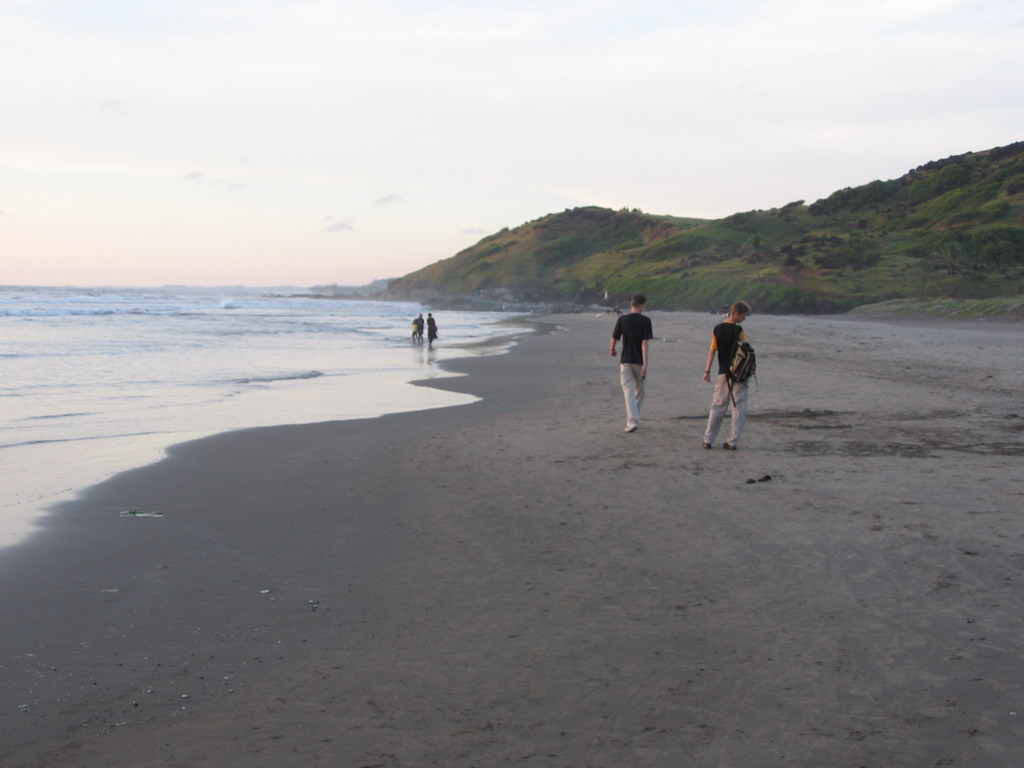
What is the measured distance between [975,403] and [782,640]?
10003 millimetres

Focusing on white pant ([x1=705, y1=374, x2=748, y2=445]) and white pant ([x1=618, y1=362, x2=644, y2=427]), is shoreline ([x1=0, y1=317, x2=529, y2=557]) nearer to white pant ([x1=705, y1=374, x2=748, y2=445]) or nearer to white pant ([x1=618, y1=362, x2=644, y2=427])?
white pant ([x1=618, y1=362, x2=644, y2=427])

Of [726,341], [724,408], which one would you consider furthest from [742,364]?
[724,408]

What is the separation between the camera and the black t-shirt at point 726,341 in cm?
957

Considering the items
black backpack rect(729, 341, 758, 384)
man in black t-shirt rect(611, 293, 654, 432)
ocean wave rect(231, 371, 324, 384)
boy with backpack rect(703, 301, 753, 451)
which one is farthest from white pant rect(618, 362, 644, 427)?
ocean wave rect(231, 371, 324, 384)

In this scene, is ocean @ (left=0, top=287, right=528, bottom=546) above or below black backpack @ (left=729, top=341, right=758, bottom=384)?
below

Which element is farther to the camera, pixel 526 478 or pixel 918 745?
pixel 526 478

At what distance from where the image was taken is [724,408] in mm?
9555

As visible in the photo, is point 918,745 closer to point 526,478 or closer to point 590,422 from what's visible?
point 526,478

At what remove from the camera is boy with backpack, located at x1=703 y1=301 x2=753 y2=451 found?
942 cm

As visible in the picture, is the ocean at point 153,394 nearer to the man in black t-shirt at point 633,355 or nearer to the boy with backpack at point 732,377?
the man in black t-shirt at point 633,355

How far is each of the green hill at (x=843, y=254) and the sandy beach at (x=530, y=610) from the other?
52457 millimetres

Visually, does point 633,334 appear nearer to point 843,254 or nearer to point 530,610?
point 530,610

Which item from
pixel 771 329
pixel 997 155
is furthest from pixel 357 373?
pixel 997 155

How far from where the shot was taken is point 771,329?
37.8 metres
